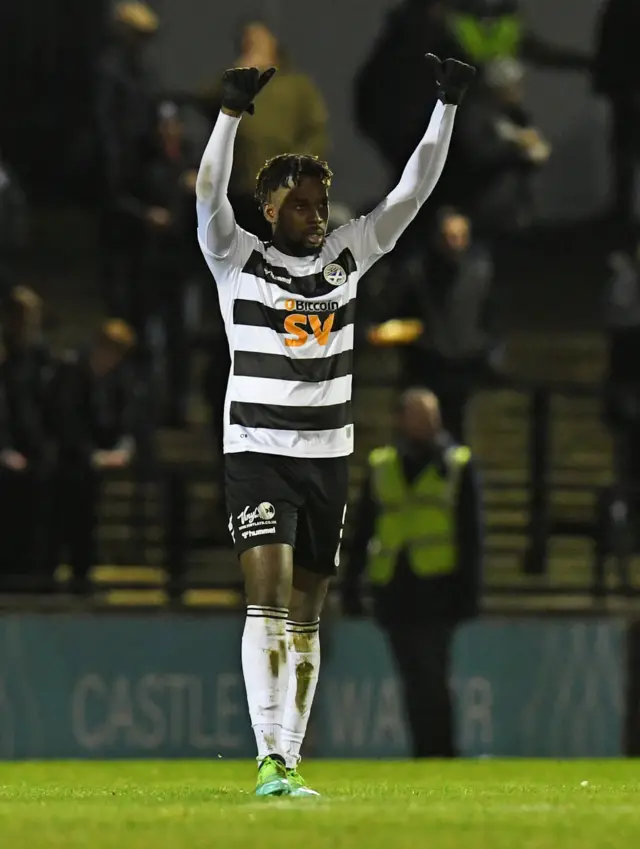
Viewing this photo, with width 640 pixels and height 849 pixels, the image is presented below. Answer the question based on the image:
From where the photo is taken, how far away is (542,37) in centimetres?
1647

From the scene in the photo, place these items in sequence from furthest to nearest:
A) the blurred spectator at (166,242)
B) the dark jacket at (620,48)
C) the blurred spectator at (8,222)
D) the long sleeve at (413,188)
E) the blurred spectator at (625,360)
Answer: the dark jacket at (620,48) < the blurred spectator at (625,360) < the blurred spectator at (166,242) < the blurred spectator at (8,222) < the long sleeve at (413,188)

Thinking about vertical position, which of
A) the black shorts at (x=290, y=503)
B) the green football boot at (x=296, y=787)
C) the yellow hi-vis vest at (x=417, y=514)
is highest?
the yellow hi-vis vest at (x=417, y=514)

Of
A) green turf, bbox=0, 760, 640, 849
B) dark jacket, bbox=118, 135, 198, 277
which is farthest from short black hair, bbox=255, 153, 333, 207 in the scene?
dark jacket, bbox=118, 135, 198, 277

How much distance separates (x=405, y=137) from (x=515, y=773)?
19.7 ft

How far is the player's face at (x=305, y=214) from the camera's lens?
746 cm

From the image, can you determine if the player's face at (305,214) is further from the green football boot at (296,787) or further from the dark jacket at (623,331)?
the dark jacket at (623,331)

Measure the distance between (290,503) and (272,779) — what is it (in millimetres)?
947

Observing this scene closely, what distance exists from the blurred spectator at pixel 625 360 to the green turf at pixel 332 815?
5295 millimetres

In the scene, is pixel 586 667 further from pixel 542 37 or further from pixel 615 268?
pixel 542 37

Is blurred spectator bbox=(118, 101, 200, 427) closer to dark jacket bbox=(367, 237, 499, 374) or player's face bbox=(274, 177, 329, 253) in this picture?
dark jacket bbox=(367, 237, 499, 374)

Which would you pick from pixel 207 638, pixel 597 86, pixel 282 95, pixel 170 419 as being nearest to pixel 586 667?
pixel 207 638

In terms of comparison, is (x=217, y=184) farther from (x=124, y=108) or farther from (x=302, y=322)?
(x=124, y=108)

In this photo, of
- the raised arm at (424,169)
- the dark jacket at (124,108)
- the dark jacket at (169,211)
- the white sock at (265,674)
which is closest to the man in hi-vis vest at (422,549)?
the dark jacket at (169,211)

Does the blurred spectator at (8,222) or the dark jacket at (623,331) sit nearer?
the blurred spectator at (8,222)
